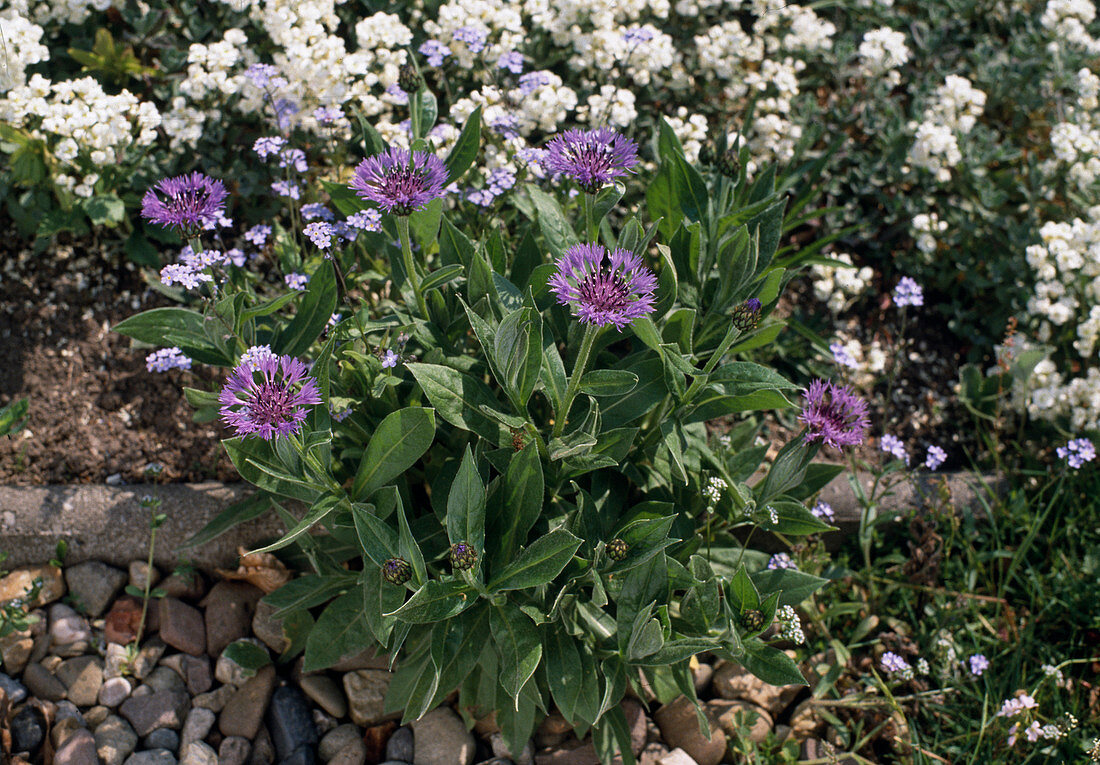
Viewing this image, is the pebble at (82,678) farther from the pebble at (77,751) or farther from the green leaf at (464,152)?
the green leaf at (464,152)

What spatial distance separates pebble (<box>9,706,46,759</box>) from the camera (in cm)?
228

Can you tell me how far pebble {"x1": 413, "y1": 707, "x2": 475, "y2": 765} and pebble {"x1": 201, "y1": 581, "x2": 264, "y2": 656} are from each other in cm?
61

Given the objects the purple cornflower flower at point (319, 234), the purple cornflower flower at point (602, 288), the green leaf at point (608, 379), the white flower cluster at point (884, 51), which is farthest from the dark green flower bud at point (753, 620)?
the white flower cluster at point (884, 51)

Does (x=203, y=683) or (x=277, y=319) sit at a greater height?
(x=277, y=319)

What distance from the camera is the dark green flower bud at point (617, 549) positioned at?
1903 mm

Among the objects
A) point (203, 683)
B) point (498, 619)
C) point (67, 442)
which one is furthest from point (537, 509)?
point (67, 442)

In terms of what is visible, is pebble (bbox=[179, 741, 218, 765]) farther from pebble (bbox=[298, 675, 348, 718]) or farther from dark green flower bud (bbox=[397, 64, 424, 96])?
dark green flower bud (bbox=[397, 64, 424, 96])

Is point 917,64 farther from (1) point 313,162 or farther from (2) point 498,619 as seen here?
(2) point 498,619

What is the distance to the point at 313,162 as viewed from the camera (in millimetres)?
3172

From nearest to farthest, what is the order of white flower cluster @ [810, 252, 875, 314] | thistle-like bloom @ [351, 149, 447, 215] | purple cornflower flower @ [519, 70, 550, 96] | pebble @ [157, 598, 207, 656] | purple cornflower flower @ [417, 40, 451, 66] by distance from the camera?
thistle-like bloom @ [351, 149, 447, 215] < pebble @ [157, 598, 207, 656] < purple cornflower flower @ [417, 40, 451, 66] < purple cornflower flower @ [519, 70, 550, 96] < white flower cluster @ [810, 252, 875, 314]

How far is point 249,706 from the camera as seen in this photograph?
2414 mm

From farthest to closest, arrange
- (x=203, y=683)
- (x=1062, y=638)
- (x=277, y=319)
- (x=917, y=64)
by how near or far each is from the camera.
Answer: (x=917, y=64) < (x=1062, y=638) < (x=203, y=683) < (x=277, y=319)

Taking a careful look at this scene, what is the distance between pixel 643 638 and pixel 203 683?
4.49 ft

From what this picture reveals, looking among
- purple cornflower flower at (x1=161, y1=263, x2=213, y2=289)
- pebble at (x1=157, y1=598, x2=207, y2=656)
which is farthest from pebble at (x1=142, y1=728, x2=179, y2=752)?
purple cornflower flower at (x1=161, y1=263, x2=213, y2=289)
